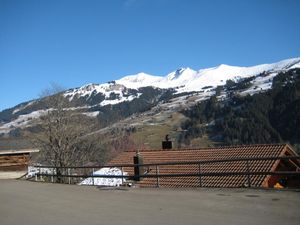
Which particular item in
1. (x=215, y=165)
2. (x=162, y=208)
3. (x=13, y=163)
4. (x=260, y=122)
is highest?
(x=260, y=122)

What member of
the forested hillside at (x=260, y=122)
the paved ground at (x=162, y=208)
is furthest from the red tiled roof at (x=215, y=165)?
the forested hillside at (x=260, y=122)

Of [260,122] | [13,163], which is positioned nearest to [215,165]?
[13,163]

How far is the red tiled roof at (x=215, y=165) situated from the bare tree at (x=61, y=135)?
922 cm

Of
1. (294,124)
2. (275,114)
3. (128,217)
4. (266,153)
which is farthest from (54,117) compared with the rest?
(275,114)

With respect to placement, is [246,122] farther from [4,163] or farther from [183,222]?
[183,222]

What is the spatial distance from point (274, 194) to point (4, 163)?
29.8 m

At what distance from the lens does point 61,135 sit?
4453 cm

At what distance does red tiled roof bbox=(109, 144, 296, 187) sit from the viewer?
2438 cm

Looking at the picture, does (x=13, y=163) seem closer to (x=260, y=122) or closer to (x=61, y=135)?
(x=61, y=135)

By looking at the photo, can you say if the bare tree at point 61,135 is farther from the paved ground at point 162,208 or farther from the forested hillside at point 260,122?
the forested hillside at point 260,122

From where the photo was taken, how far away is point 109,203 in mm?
13641

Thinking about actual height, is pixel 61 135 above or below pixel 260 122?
below

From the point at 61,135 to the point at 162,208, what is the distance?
3391cm

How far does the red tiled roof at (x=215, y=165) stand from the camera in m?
24.4
